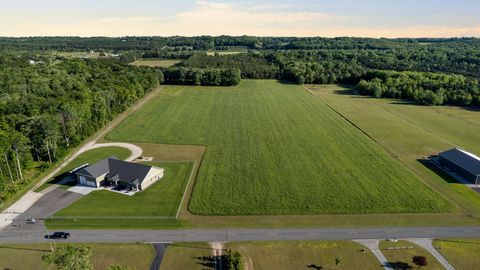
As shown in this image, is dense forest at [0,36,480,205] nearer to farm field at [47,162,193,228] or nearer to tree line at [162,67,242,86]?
tree line at [162,67,242,86]

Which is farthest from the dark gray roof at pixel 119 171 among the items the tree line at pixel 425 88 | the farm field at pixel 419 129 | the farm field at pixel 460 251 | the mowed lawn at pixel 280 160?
the tree line at pixel 425 88

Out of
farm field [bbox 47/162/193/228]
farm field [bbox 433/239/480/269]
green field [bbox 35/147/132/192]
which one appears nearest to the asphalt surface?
farm field [bbox 47/162/193/228]

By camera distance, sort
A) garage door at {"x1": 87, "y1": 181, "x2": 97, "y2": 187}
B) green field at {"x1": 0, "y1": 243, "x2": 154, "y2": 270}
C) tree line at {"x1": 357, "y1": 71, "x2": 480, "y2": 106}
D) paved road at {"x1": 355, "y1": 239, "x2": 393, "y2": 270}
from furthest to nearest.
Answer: tree line at {"x1": 357, "y1": 71, "x2": 480, "y2": 106}, garage door at {"x1": 87, "y1": 181, "x2": 97, "y2": 187}, paved road at {"x1": 355, "y1": 239, "x2": 393, "y2": 270}, green field at {"x1": 0, "y1": 243, "x2": 154, "y2": 270}

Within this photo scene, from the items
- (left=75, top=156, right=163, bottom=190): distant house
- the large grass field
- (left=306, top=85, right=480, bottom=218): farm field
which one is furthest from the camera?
(left=306, top=85, right=480, bottom=218): farm field

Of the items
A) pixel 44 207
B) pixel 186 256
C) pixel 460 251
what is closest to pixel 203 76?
pixel 44 207

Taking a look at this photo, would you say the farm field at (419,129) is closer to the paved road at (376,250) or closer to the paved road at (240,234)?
the paved road at (240,234)

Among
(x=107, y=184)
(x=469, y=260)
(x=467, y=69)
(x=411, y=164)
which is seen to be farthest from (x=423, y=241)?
(x=467, y=69)

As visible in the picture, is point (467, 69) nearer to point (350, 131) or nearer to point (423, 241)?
point (350, 131)
